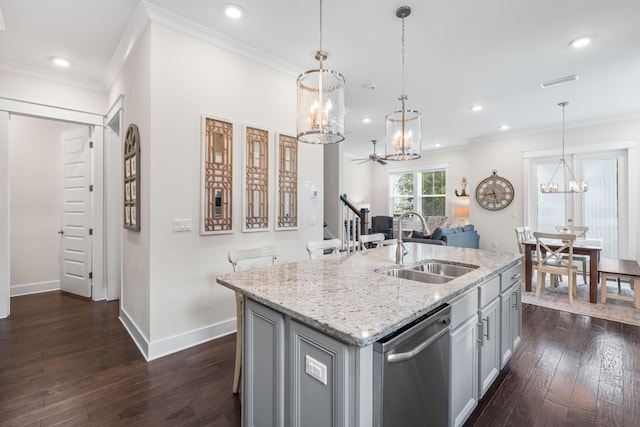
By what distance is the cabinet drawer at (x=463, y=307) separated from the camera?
158 cm

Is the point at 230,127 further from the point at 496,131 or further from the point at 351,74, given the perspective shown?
the point at 496,131

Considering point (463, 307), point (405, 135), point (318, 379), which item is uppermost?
point (405, 135)

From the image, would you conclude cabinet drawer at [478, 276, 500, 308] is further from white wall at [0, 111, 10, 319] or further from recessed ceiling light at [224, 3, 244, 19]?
white wall at [0, 111, 10, 319]

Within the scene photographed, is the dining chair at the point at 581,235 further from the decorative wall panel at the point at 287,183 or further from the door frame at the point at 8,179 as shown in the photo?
the door frame at the point at 8,179

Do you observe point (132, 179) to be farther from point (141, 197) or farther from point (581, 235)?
point (581, 235)

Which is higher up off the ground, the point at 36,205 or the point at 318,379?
the point at 36,205

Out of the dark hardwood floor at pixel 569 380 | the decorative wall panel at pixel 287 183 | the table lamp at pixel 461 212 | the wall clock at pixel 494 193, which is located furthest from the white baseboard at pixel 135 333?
the table lamp at pixel 461 212

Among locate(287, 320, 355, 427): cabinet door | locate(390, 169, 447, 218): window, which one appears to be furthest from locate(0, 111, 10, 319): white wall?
locate(390, 169, 447, 218): window

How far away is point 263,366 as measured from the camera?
149 cm

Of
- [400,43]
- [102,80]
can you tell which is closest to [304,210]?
[400,43]

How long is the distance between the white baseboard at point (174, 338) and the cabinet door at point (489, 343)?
2265 mm

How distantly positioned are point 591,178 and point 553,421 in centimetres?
569

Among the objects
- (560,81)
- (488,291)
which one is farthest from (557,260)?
(488,291)

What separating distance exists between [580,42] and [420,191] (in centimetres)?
628
